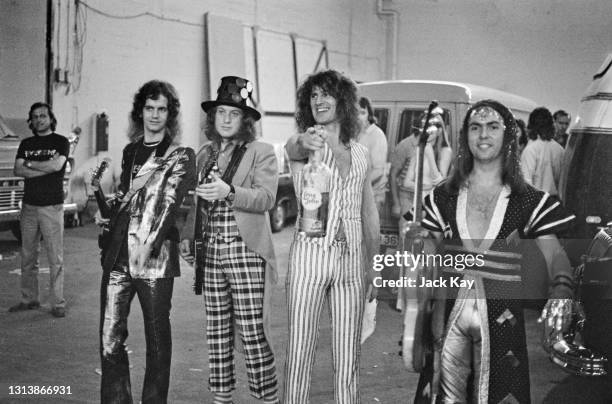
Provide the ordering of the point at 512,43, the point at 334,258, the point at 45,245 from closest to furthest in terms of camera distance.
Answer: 1. the point at 334,258
2. the point at 45,245
3. the point at 512,43

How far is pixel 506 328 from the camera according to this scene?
3.73 m

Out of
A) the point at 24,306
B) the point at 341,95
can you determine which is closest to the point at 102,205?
the point at 341,95

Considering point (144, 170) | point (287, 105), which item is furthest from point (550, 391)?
point (287, 105)

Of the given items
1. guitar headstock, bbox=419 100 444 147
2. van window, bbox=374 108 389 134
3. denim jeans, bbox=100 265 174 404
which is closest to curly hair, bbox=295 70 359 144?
guitar headstock, bbox=419 100 444 147

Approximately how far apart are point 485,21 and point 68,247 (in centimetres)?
1475

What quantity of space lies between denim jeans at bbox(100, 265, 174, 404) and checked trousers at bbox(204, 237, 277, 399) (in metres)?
0.30

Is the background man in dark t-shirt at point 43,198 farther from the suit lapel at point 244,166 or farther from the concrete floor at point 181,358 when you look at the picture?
the suit lapel at point 244,166

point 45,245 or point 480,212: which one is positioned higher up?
point 480,212

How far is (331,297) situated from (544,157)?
5530 millimetres

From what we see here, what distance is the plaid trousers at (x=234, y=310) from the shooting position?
16.0 feet

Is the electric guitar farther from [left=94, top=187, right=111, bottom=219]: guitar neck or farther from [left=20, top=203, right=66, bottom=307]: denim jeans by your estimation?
[left=20, top=203, right=66, bottom=307]: denim jeans

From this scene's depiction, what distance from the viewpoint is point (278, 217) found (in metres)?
14.9

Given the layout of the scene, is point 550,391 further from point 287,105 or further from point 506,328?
point 287,105

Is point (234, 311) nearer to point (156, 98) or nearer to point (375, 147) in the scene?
point (156, 98)
